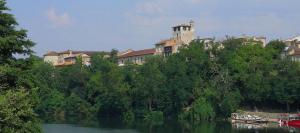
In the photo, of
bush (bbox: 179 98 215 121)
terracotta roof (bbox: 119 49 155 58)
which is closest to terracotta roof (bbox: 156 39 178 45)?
terracotta roof (bbox: 119 49 155 58)

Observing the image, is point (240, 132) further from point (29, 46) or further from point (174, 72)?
point (29, 46)

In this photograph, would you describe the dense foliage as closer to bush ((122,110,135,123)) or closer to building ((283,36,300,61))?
bush ((122,110,135,123))

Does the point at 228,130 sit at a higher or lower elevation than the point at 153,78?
lower

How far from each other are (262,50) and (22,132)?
148 ft

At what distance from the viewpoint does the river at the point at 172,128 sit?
134 feet

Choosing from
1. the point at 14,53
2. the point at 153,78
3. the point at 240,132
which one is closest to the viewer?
the point at 14,53

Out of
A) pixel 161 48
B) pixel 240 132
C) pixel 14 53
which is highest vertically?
pixel 161 48

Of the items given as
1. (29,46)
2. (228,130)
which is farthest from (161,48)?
(29,46)

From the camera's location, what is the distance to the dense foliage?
1972 inches

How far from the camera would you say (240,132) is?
39.2m

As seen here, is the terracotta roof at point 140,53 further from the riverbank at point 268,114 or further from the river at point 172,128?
the river at point 172,128

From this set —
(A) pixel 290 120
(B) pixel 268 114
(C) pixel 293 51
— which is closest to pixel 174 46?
(C) pixel 293 51

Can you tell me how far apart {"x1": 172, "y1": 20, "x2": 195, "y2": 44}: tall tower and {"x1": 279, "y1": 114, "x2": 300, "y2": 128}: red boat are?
3484 cm

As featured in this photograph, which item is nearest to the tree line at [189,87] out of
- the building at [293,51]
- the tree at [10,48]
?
the building at [293,51]
